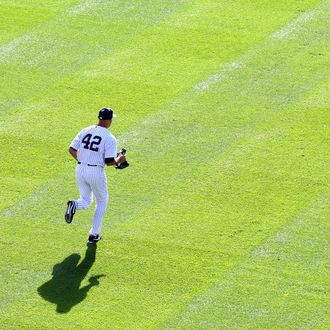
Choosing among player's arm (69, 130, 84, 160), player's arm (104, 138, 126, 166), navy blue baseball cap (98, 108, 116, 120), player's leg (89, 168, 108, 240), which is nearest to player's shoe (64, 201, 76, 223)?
player's leg (89, 168, 108, 240)

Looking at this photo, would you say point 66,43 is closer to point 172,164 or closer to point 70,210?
point 172,164

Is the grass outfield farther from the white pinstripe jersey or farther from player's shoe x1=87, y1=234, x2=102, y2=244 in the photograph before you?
the white pinstripe jersey

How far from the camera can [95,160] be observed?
46.6ft

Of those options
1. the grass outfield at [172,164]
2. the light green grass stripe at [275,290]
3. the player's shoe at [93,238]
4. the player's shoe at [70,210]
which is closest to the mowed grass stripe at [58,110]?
the grass outfield at [172,164]

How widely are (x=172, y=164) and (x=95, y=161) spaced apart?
9.74 feet

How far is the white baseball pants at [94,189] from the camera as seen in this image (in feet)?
46.6

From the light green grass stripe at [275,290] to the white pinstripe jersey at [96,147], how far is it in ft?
7.52

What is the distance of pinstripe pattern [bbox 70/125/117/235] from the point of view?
14.2 m

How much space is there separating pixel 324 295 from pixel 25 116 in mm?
7388

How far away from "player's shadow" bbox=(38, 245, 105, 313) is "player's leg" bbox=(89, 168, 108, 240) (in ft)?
1.00

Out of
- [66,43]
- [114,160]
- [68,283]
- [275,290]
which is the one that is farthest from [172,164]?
[66,43]

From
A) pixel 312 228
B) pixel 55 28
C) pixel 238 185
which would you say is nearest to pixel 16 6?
pixel 55 28

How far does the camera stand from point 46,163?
1688 centimetres

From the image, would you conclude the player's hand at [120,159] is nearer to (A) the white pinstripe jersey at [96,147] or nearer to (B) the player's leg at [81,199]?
(A) the white pinstripe jersey at [96,147]
